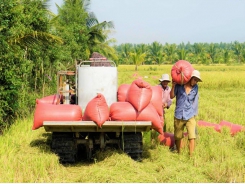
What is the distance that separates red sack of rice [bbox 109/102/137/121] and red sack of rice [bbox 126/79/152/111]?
0.09 metres

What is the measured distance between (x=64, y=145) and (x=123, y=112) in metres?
1.08

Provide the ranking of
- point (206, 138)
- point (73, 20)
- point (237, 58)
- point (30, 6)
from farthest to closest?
point (237, 58), point (73, 20), point (30, 6), point (206, 138)

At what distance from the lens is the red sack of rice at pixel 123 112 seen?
14.8 ft

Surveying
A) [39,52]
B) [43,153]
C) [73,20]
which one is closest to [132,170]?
[43,153]

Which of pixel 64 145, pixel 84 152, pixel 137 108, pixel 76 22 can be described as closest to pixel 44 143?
pixel 84 152

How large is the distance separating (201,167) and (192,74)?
149 cm

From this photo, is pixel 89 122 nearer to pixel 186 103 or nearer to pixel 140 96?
pixel 140 96

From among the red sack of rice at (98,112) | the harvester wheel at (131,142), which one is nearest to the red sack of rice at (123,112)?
the red sack of rice at (98,112)

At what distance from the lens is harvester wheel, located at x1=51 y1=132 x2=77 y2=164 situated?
4867 mm

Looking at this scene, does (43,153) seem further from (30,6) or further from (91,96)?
(30,6)

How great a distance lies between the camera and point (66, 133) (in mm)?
4875

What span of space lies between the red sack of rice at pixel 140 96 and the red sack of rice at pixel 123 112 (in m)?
0.09

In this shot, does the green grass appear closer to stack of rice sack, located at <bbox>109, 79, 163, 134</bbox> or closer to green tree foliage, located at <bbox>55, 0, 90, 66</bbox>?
stack of rice sack, located at <bbox>109, 79, 163, 134</bbox>

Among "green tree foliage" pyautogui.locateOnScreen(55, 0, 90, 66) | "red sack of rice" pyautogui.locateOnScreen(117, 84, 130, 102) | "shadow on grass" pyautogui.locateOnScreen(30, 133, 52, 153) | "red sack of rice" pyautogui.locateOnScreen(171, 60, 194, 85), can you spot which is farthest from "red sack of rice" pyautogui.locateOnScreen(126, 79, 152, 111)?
"green tree foliage" pyautogui.locateOnScreen(55, 0, 90, 66)
